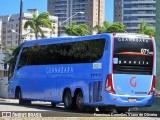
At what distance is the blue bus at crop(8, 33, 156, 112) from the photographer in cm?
1978

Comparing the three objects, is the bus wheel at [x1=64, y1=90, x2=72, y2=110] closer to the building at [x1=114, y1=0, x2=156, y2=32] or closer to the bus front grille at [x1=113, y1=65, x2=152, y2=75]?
the bus front grille at [x1=113, y1=65, x2=152, y2=75]

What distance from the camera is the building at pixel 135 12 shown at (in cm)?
17680

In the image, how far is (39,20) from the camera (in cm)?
6216

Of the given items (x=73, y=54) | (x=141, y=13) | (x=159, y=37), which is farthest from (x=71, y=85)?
(x=141, y=13)

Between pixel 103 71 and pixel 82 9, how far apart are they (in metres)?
167

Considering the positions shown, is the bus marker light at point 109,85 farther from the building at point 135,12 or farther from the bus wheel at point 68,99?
the building at point 135,12

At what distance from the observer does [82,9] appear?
18525 cm

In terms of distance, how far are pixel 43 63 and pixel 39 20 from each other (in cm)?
3767

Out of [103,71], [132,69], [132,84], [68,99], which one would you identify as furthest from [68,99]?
[132,69]

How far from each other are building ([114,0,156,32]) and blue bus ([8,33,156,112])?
154 m

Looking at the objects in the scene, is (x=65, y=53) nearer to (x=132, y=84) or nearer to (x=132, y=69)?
(x=132, y=69)

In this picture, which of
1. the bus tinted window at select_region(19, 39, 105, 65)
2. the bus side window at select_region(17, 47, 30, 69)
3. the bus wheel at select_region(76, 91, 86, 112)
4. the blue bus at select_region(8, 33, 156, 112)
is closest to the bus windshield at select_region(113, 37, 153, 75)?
the blue bus at select_region(8, 33, 156, 112)

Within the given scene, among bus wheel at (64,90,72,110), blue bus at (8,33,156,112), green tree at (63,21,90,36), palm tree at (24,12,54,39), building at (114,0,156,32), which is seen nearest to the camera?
blue bus at (8,33,156,112)

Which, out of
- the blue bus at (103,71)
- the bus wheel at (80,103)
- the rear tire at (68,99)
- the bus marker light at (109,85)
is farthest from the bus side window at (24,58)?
the bus marker light at (109,85)
